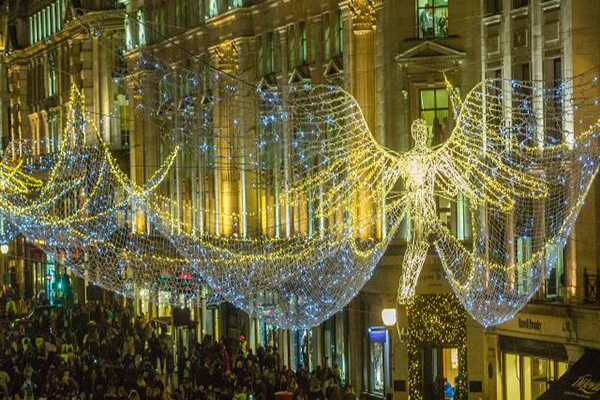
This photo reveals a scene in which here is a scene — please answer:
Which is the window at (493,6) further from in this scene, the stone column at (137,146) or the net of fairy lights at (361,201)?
the stone column at (137,146)

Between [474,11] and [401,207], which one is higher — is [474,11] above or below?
above

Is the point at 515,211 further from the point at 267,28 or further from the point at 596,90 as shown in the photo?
the point at 267,28

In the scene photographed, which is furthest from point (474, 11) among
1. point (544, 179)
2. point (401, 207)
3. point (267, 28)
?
point (267, 28)

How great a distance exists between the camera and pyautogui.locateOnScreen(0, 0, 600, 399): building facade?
32625mm

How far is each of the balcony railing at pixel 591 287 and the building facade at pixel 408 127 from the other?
47 mm

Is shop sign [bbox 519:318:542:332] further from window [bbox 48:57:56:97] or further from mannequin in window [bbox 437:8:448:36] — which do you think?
window [bbox 48:57:56:97]

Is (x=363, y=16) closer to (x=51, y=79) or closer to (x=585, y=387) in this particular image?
(x=585, y=387)

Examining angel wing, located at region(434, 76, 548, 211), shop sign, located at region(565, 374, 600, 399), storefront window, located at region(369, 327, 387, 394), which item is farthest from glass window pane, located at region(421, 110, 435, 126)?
shop sign, located at region(565, 374, 600, 399)

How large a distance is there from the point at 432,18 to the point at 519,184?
26.2 ft

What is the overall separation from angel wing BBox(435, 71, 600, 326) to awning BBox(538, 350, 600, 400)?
→ 1742 mm

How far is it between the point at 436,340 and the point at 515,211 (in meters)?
5.65

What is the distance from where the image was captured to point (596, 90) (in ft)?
101

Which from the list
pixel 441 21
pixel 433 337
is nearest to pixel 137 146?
pixel 441 21

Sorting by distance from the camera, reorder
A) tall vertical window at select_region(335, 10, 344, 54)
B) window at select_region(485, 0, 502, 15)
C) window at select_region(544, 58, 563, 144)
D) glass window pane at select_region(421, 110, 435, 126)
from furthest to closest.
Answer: tall vertical window at select_region(335, 10, 344, 54) → glass window pane at select_region(421, 110, 435, 126) → window at select_region(485, 0, 502, 15) → window at select_region(544, 58, 563, 144)
